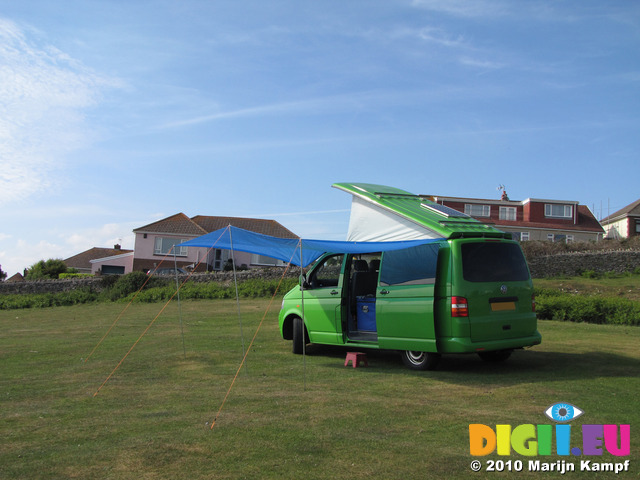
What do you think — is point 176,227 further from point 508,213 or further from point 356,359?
point 356,359

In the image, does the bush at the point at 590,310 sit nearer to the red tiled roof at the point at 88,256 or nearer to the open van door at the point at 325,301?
the open van door at the point at 325,301

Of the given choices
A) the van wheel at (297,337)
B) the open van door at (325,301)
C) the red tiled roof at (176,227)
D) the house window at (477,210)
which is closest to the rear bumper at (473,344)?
the open van door at (325,301)

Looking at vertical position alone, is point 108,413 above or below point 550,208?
below

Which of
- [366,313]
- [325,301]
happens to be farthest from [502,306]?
[325,301]

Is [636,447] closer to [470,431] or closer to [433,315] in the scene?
[470,431]

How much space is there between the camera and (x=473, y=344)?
836 cm

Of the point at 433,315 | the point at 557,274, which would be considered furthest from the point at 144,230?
the point at 433,315

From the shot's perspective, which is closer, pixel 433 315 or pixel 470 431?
pixel 470 431

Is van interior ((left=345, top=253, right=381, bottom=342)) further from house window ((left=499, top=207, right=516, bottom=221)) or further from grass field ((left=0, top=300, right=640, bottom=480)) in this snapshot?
house window ((left=499, top=207, right=516, bottom=221))

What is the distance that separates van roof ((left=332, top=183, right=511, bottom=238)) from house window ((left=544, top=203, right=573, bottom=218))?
40.1 metres

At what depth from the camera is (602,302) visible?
16.6 m

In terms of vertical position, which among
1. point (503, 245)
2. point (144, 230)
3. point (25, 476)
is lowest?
point (25, 476)

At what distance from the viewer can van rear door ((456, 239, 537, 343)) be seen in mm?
8438

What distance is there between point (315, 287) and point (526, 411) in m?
5.13
